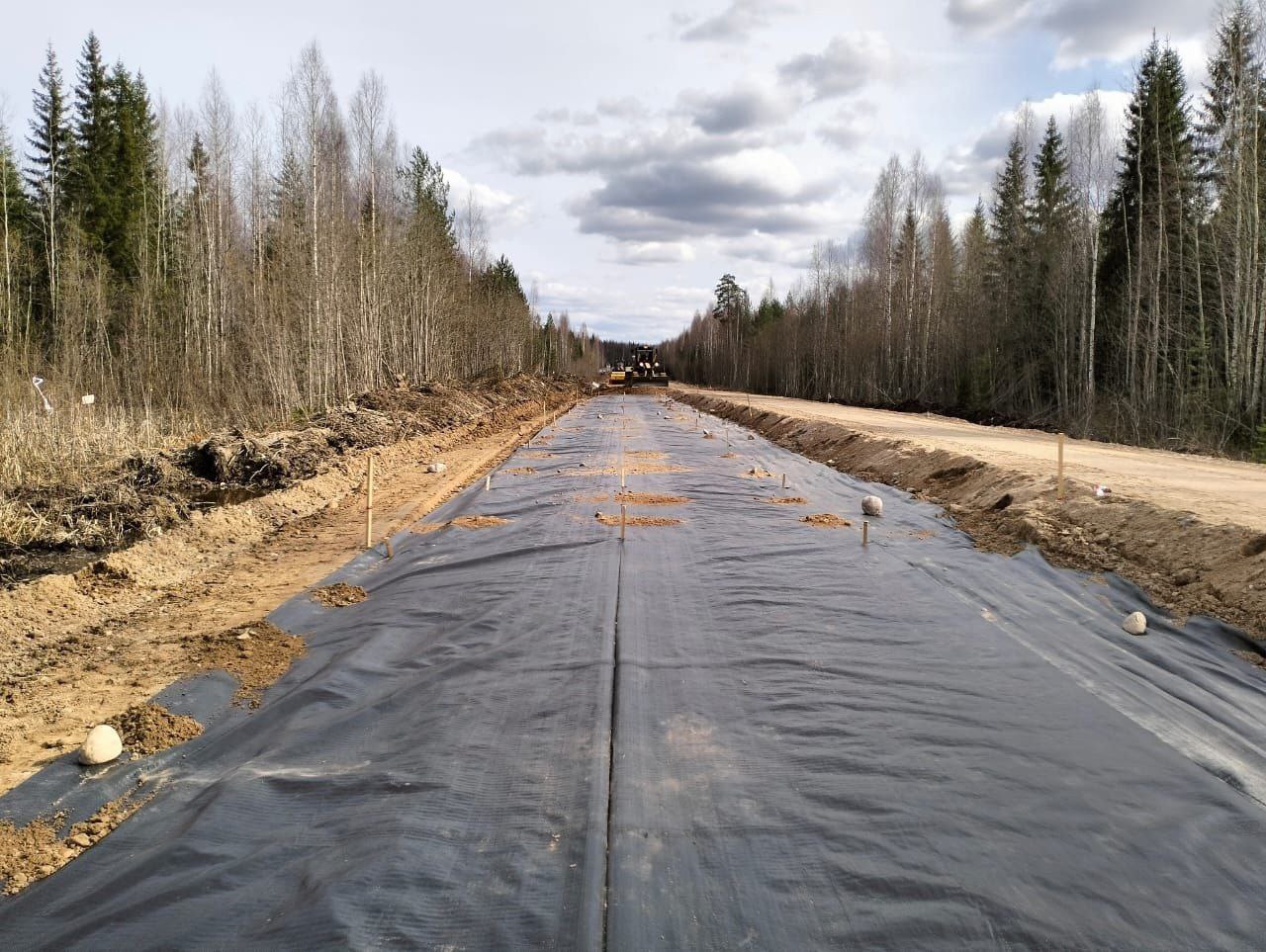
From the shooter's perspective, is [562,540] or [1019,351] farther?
[1019,351]

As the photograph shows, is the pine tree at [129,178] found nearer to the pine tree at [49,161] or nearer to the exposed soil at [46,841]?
the pine tree at [49,161]

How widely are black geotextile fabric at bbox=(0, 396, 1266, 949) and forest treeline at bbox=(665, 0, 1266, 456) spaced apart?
1535cm

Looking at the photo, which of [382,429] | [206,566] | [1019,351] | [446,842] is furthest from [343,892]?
[1019,351]

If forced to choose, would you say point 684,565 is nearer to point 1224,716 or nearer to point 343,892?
point 1224,716

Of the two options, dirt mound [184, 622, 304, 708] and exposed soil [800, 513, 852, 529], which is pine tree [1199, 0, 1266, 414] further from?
dirt mound [184, 622, 304, 708]

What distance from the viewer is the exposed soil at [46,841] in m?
2.49

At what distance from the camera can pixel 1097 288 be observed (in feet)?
89.9

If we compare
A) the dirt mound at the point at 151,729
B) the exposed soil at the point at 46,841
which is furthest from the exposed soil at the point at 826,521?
the exposed soil at the point at 46,841

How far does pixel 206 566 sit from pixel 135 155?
3236cm

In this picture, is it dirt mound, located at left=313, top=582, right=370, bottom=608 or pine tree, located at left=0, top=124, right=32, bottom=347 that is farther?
pine tree, located at left=0, top=124, right=32, bottom=347

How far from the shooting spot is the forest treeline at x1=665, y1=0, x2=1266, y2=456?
728 inches

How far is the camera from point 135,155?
30.8m

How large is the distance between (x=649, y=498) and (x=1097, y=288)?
84.5 feet

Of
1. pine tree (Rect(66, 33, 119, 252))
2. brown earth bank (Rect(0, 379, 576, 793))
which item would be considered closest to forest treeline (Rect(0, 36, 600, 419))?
pine tree (Rect(66, 33, 119, 252))
